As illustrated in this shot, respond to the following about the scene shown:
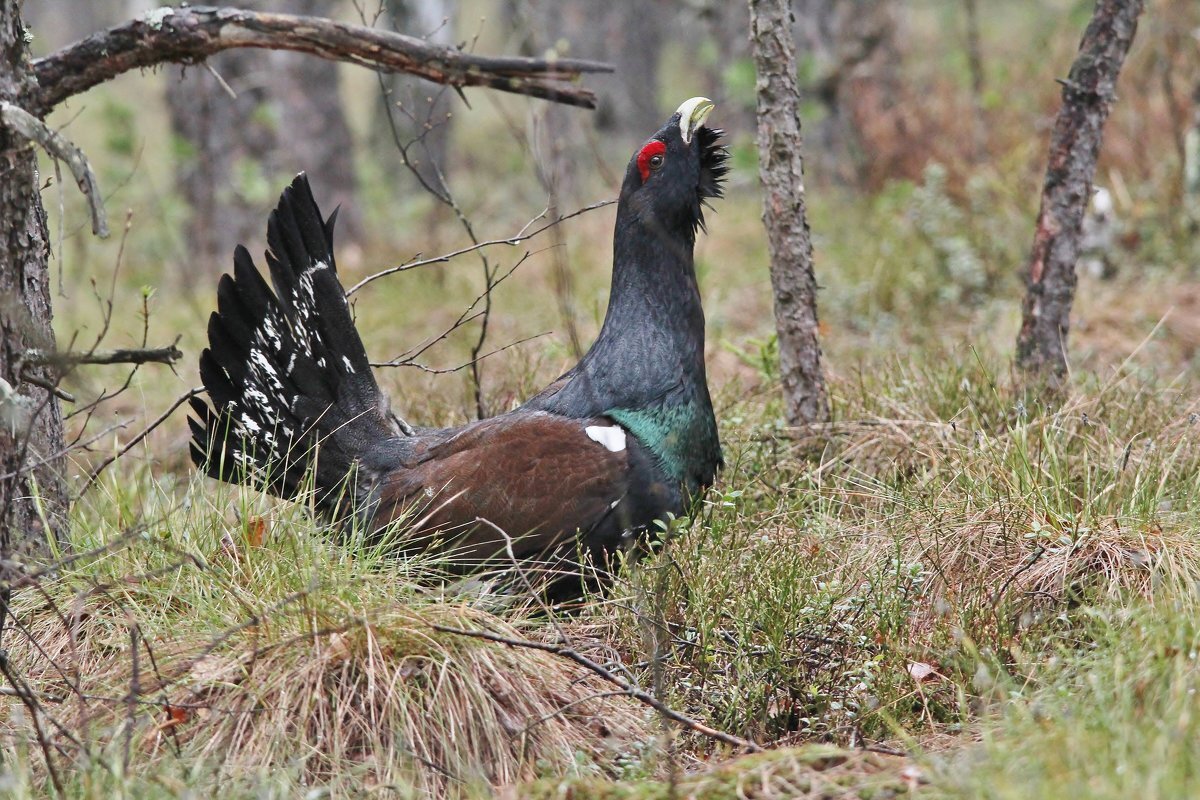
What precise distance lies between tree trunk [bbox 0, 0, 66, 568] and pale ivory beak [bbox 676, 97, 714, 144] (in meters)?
1.96

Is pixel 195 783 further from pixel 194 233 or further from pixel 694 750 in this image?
pixel 194 233

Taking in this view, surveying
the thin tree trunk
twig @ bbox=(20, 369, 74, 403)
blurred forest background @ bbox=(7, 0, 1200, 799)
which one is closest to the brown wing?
blurred forest background @ bbox=(7, 0, 1200, 799)

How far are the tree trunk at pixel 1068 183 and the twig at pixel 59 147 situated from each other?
3.29 m

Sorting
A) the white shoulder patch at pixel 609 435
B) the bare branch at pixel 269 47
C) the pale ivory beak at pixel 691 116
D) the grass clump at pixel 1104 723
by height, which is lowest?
the grass clump at pixel 1104 723

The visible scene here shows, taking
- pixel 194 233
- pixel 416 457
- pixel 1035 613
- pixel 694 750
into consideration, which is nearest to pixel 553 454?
pixel 416 457

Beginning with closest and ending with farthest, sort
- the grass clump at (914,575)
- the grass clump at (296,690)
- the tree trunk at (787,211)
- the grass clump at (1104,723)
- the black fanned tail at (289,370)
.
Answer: the grass clump at (1104,723)
the grass clump at (296,690)
the grass clump at (914,575)
the black fanned tail at (289,370)
the tree trunk at (787,211)

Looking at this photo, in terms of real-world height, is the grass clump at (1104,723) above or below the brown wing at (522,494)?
below

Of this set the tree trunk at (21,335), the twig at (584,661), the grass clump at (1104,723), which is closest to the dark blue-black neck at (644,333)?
the twig at (584,661)

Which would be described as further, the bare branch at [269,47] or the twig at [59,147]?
the bare branch at [269,47]

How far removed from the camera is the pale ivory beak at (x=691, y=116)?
3.93 meters

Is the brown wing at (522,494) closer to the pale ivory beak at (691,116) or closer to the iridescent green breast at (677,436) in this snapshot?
the iridescent green breast at (677,436)

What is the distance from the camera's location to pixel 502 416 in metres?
4.00

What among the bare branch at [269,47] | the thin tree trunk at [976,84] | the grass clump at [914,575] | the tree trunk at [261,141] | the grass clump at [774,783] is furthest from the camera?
the tree trunk at [261,141]

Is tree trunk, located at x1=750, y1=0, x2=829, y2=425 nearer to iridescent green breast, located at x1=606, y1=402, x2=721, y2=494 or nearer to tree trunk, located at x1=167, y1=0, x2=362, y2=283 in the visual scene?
iridescent green breast, located at x1=606, y1=402, x2=721, y2=494
